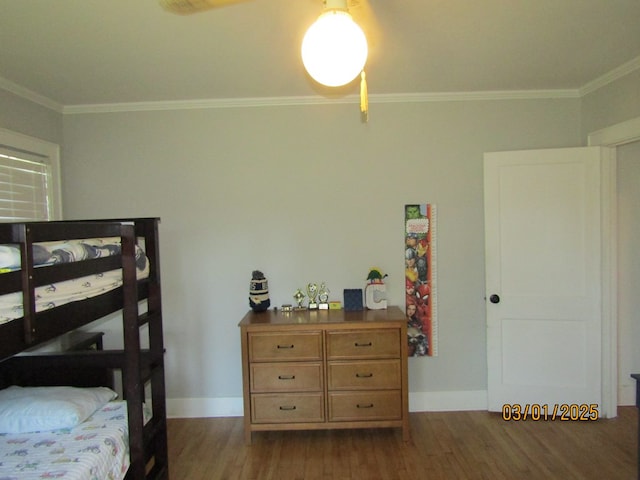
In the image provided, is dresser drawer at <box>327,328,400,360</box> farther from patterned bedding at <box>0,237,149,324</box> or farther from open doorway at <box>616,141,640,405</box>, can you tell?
open doorway at <box>616,141,640,405</box>

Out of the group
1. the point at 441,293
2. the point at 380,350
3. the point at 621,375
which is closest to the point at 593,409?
the point at 621,375

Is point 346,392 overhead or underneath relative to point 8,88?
underneath

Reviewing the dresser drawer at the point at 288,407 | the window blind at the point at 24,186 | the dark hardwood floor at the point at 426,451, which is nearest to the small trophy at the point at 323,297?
the dresser drawer at the point at 288,407

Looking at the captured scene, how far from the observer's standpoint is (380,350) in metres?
2.61

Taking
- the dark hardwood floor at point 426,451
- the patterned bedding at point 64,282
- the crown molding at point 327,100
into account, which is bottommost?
the dark hardwood floor at point 426,451

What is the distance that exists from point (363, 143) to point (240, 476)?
2.47 meters

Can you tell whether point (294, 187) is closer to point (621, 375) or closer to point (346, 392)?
point (346, 392)

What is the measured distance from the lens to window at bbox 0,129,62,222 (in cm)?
253

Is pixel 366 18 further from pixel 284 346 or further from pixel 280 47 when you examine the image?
pixel 284 346

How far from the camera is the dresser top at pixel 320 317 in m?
2.62

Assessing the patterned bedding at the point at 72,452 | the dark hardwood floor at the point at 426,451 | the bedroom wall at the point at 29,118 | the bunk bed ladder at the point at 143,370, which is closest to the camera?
the patterned bedding at the point at 72,452

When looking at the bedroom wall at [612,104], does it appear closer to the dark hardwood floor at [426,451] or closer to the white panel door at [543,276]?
the white panel door at [543,276]

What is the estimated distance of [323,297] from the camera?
301cm
